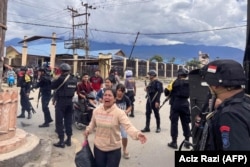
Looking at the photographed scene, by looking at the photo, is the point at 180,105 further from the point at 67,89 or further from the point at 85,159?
the point at 85,159

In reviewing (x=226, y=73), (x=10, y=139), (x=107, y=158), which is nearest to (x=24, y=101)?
(x=10, y=139)

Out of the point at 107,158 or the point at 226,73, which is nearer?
the point at 226,73

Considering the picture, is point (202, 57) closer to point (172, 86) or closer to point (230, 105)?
point (172, 86)

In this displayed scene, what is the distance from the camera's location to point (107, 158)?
3818 millimetres

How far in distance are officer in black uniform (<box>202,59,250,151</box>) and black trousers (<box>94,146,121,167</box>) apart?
6.63 feet

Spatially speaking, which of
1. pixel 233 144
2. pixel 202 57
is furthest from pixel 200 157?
pixel 202 57

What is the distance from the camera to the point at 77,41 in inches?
1485

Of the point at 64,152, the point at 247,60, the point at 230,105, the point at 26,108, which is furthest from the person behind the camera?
the point at 26,108

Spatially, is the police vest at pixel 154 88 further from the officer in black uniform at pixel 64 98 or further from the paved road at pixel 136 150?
the officer in black uniform at pixel 64 98

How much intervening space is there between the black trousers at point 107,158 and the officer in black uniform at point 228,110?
6.63 ft

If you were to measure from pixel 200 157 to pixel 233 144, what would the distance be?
28cm

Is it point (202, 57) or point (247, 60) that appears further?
point (202, 57)

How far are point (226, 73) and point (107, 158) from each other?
231cm

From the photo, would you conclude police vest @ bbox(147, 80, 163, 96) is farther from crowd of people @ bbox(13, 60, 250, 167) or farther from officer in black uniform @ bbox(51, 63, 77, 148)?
officer in black uniform @ bbox(51, 63, 77, 148)
